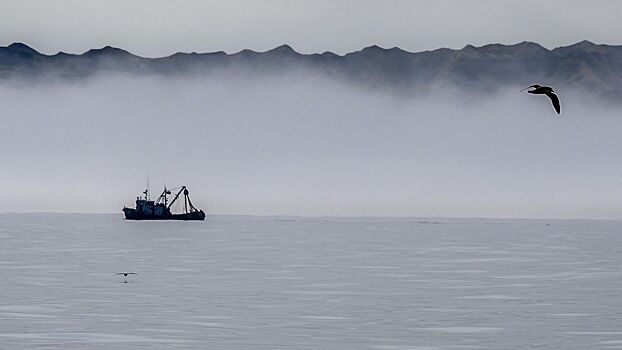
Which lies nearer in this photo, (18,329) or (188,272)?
(18,329)

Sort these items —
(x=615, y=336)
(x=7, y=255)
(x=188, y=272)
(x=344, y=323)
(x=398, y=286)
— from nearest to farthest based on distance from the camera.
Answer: (x=615, y=336), (x=344, y=323), (x=398, y=286), (x=188, y=272), (x=7, y=255)

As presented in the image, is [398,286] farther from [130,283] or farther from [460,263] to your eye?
[460,263]

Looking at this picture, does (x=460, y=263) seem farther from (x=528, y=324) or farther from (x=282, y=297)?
(x=528, y=324)

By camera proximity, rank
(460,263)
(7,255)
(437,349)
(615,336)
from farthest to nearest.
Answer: (7,255)
(460,263)
(615,336)
(437,349)

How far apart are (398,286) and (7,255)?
5556 centimetres

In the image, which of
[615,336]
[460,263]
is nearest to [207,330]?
[615,336]

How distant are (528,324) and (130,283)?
33.3 metres

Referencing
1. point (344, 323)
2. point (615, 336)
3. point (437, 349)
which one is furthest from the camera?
point (344, 323)

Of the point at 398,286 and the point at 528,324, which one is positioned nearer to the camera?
the point at 528,324

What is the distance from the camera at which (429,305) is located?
223 ft

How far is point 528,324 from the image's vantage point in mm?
58000

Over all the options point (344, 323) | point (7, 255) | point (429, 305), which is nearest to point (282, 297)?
point (429, 305)

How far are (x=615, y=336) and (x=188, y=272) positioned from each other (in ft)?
160

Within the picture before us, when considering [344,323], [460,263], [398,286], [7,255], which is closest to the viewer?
[344,323]
